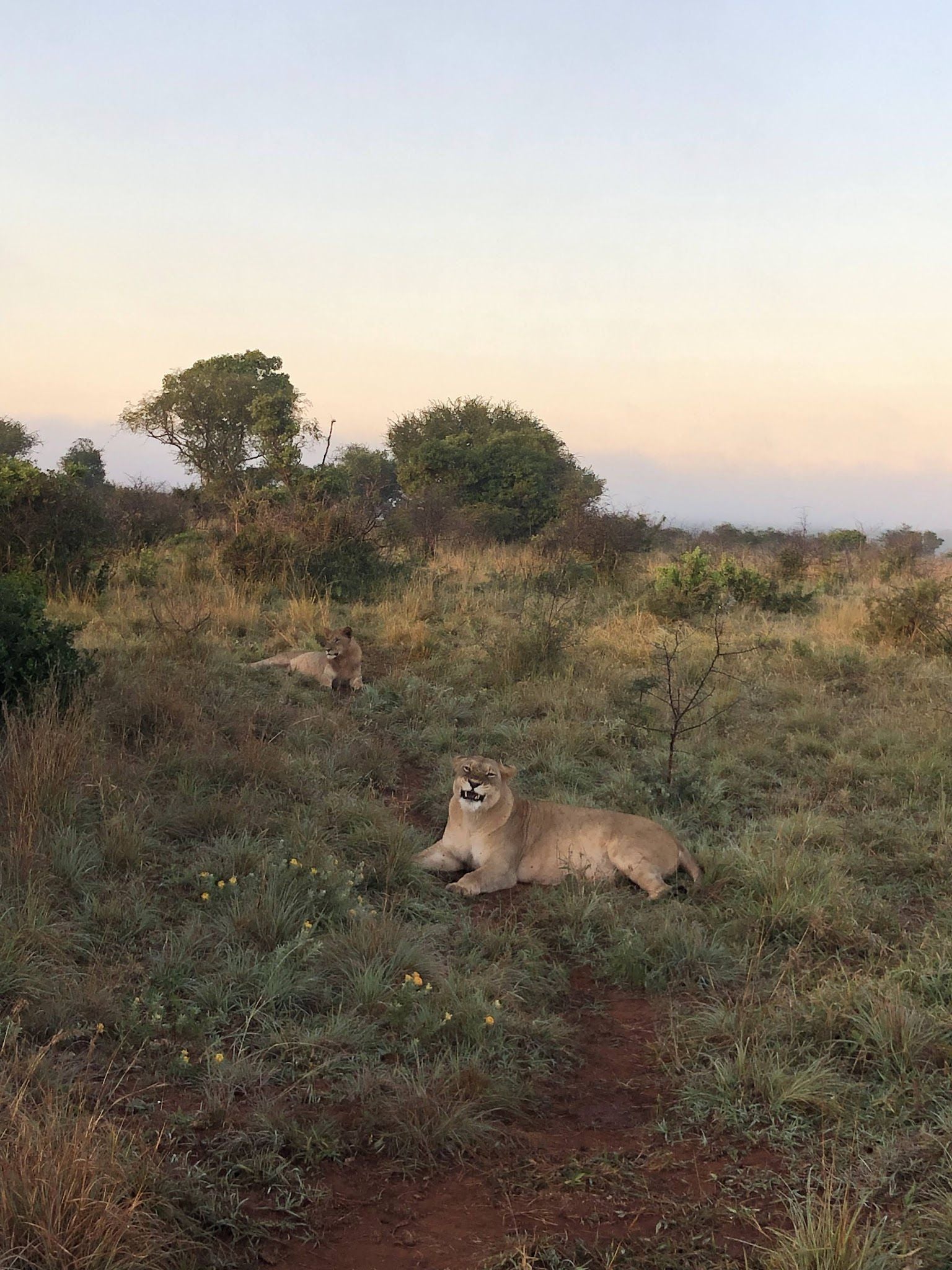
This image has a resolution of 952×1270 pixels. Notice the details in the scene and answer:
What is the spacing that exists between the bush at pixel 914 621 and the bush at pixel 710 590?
2235 millimetres

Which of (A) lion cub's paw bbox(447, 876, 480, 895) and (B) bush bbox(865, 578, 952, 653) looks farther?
(B) bush bbox(865, 578, 952, 653)

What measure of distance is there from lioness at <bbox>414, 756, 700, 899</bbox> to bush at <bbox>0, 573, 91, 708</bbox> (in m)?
2.89

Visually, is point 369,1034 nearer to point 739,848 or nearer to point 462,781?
point 462,781

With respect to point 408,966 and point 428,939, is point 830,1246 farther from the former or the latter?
point 428,939

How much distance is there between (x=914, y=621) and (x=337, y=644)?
24.3ft

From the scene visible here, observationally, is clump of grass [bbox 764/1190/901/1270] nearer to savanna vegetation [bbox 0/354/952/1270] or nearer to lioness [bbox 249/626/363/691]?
savanna vegetation [bbox 0/354/952/1270]

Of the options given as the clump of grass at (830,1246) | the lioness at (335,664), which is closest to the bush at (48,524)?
the lioness at (335,664)

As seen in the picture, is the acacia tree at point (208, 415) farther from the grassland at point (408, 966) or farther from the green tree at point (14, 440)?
the grassland at point (408, 966)

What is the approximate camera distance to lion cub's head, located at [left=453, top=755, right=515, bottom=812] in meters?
5.50

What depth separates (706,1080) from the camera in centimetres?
357

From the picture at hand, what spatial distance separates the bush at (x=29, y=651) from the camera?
6.25 metres

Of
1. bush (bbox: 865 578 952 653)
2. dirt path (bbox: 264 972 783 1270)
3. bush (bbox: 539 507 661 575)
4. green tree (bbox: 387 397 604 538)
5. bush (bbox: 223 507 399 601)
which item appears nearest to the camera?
dirt path (bbox: 264 972 783 1270)

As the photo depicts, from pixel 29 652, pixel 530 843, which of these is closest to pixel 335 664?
pixel 29 652

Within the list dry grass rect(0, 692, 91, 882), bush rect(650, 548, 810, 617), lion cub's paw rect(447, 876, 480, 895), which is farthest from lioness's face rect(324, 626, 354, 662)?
bush rect(650, 548, 810, 617)
